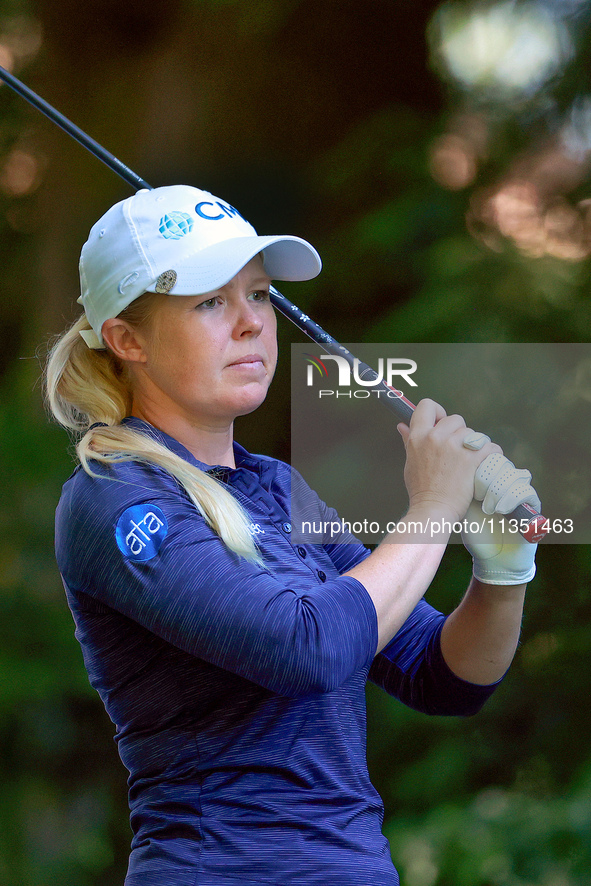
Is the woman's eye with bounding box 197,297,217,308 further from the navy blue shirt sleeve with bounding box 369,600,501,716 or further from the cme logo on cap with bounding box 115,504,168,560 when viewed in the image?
the navy blue shirt sleeve with bounding box 369,600,501,716

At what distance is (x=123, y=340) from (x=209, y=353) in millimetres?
122

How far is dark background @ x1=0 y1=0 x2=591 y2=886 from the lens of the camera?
78.6 inches

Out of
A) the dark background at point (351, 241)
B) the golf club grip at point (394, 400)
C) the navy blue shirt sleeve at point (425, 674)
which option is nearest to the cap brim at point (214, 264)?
the golf club grip at point (394, 400)

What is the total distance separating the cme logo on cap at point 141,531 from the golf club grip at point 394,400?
0.37m

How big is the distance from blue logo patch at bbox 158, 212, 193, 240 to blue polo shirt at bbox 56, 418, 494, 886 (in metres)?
0.27

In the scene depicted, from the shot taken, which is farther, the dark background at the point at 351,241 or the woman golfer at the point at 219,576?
the dark background at the point at 351,241

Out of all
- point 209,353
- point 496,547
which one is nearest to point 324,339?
point 209,353

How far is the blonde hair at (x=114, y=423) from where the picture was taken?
35.4 inches

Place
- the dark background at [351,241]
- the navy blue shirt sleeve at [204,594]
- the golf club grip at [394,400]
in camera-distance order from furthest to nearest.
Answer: the dark background at [351,241], the golf club grip at [394,400], the navy blue shirt sleeve at [204,594]

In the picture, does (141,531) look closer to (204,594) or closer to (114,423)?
(204,594)

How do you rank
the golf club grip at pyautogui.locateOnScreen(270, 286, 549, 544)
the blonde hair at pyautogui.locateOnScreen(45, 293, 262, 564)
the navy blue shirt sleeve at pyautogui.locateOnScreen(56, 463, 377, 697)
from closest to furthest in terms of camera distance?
the navy blue shirt sleeve at pyautogui.locateOnScreen(56, 463, 377, 697)
the blonde hair at pyautogui.locateOnScreen(45, 293, 262, 564)
the golf club grip at pyautogui.locateOnScreen(270, 286, 549, 544)

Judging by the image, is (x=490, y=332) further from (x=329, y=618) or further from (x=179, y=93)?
(x=329, y=618)

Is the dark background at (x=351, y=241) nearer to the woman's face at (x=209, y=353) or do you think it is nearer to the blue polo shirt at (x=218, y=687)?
the woman's face at (x=209, y=353)

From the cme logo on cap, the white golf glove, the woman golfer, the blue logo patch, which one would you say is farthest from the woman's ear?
the white golf glove
